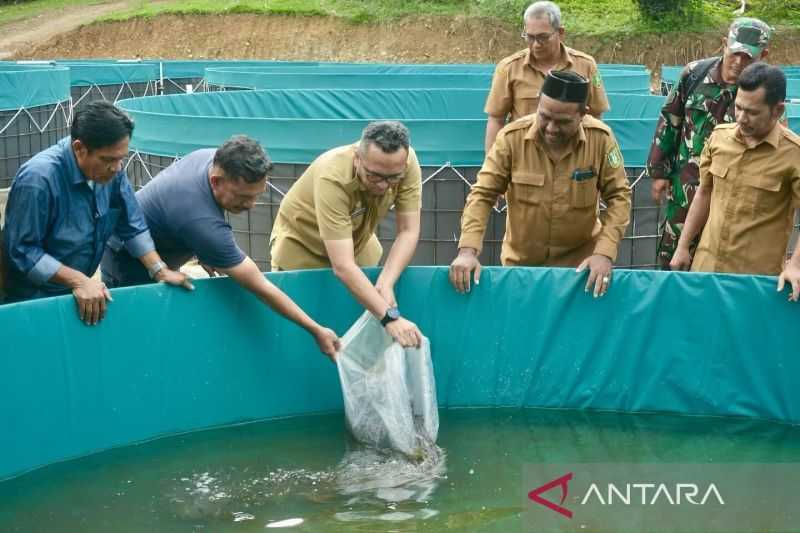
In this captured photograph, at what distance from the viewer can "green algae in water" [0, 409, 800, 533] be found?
4.09 metres

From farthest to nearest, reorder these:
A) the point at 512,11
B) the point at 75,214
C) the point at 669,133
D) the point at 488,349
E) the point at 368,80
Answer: the point at 512,11, the point at 368,80, the point at 669,133, the point at 488,349, the point at 75,214

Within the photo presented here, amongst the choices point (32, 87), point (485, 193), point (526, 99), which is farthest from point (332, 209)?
point (32, 87)

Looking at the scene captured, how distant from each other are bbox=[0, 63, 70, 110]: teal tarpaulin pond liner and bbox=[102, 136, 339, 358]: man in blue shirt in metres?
7.21

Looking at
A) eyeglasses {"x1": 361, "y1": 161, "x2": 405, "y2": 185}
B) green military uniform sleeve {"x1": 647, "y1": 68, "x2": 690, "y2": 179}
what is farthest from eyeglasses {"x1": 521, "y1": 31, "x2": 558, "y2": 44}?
eyeglasses {"x1": 361, "y1": 161, "x2": 405, "y2": 185}

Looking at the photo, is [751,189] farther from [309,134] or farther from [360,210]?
[309,134]

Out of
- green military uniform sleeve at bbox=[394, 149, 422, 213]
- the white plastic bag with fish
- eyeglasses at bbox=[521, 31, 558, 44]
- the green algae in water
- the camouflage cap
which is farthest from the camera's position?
eyeglasses at bbox=[521, 31, 558, 44]

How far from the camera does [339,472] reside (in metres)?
4.52

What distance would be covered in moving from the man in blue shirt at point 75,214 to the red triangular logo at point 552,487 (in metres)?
1.90

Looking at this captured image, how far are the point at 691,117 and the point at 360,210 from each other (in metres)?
1.99

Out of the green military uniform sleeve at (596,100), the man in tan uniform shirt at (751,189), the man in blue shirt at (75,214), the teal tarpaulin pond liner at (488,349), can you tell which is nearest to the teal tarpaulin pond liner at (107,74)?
the green military uniform sleeve at (596,100)

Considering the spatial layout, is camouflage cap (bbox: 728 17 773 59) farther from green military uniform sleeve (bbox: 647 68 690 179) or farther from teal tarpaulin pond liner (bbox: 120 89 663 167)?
teal tarpaulin pond liner (bbox: 120 89 663 167)

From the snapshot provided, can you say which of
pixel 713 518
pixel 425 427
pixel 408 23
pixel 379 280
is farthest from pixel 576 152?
pixel 408 23

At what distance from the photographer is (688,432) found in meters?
5.01

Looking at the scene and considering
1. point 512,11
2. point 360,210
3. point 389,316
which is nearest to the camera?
point 389,316
